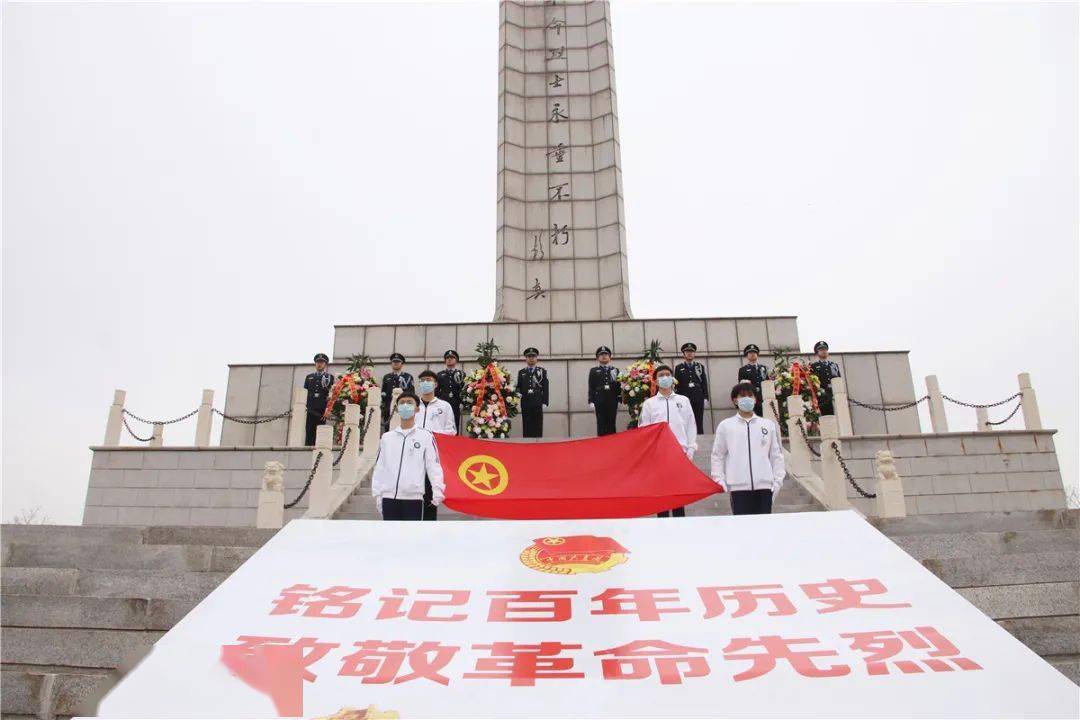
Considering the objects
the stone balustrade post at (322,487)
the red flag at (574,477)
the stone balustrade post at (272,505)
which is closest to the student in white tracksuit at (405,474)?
the red flag at (574,477)

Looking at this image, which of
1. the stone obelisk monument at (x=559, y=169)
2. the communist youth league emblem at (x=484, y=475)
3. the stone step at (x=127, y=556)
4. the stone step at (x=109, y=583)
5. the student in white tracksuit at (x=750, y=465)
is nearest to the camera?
the stone step at (x=109, y=583)

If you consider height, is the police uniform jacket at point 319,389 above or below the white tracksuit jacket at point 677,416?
above

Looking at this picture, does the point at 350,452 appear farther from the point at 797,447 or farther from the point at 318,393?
the point at 797,447

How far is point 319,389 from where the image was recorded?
1191cm

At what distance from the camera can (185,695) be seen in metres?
3.32

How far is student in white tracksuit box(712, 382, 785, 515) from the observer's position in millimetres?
6469

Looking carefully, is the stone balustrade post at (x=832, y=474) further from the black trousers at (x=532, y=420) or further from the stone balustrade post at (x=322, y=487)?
the black trousers at (x=532, y=420)

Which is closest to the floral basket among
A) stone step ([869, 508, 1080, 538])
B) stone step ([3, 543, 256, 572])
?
stone step ([3, 543, 256, 572])

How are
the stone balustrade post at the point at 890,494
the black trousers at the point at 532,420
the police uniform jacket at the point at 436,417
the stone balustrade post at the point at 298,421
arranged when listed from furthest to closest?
the black trousers at the point at 532,420 < the stone balustrade post at the point at 298,421 < the police uniform jacket at the point at 436,417 < the stone balustrade post at the point at 890,494

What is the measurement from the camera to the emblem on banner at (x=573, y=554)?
432cm

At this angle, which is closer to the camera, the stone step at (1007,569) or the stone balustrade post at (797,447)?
the stone step at (1007,569)

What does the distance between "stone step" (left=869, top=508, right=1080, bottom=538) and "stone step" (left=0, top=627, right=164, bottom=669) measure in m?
5.31

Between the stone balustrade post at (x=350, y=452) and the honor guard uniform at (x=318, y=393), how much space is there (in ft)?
11.2

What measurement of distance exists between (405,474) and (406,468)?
47 millimetres
